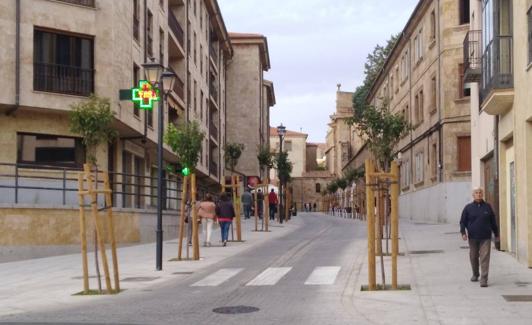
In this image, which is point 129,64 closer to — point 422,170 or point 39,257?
point 39,257

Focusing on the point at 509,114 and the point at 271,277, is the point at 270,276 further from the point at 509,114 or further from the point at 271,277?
the point at 509,114

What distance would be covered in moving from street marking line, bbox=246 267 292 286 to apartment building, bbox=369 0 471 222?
666 inches

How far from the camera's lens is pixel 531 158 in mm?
13820

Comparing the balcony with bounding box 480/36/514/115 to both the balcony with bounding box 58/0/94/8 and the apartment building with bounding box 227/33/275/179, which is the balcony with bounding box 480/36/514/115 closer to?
the balcony with bounding box 58/0/94/8

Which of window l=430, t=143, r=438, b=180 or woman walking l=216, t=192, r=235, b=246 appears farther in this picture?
window l=430, t=143, r=438, b=180

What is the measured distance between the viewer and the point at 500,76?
15195mm

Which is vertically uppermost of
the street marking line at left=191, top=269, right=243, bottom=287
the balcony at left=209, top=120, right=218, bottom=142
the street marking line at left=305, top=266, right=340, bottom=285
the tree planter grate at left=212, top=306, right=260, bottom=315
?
the balcony at left=209, top=120, right=218, bottom=142

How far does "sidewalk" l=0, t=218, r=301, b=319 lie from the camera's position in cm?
1094

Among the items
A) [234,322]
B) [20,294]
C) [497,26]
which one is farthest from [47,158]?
[234,322]

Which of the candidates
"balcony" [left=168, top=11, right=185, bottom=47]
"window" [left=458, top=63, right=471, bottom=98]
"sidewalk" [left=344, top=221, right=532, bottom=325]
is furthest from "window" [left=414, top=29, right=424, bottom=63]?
"sidewalk" [left=344, top=221, right=532, bottom=325]

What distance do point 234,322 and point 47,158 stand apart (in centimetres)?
1674

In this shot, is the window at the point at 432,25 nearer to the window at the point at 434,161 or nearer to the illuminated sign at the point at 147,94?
the window at the point at 434,161

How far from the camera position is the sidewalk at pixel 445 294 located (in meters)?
8.60

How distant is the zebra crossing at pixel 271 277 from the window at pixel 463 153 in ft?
65.9
